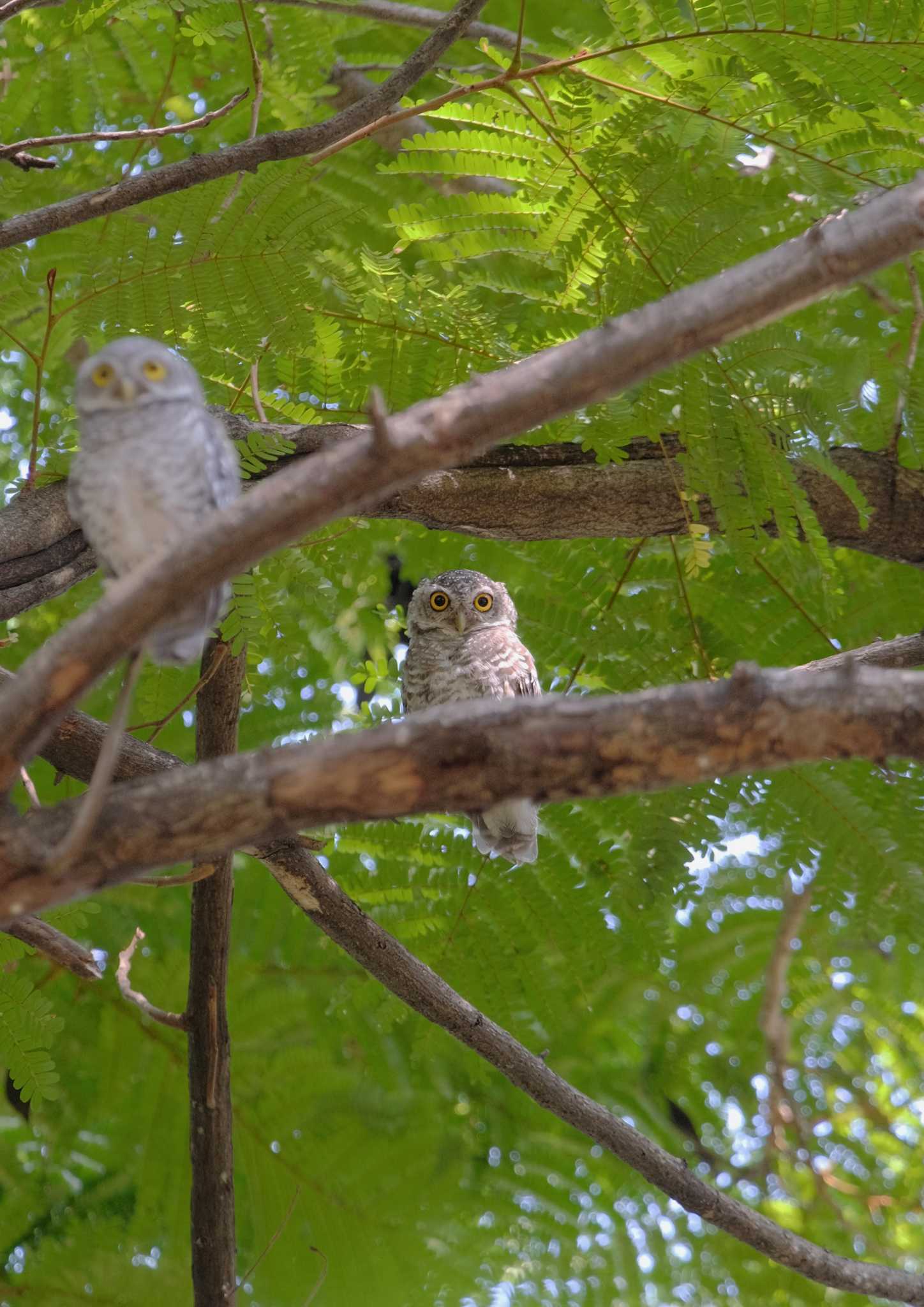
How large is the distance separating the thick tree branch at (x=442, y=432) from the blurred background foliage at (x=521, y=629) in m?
1.34

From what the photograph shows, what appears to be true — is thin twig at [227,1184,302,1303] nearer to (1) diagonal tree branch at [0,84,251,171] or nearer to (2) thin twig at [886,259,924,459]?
(1) diagonal tree branch at [0,84,251,171]

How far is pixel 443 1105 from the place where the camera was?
5039 millimetres

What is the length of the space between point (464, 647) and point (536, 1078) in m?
1.78

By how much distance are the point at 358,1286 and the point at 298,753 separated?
10.2ft

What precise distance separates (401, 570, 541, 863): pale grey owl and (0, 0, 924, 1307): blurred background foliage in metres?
0.13

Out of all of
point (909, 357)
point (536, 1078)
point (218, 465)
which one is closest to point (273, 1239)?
point (536, 1078)

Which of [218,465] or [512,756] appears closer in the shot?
[512,756]

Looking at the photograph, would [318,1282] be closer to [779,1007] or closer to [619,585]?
[619,585]

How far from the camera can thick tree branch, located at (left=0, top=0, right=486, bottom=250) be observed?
2.91 metres

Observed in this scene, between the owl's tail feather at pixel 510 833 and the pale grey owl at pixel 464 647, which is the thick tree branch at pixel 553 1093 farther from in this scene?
the pale grey owl at pixel 464 647

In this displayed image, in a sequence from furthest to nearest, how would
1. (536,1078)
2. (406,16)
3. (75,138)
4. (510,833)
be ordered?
(406,16), (510,833), (536,1078), (75,138)

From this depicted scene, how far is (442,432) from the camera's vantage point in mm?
1789

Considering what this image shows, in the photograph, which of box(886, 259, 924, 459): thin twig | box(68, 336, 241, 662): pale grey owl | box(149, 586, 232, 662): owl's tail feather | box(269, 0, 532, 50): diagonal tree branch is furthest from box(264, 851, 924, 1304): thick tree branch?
box(269, 0, 532, 50): diagonal tree branch

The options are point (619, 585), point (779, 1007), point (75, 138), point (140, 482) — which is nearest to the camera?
point (140, 482)
